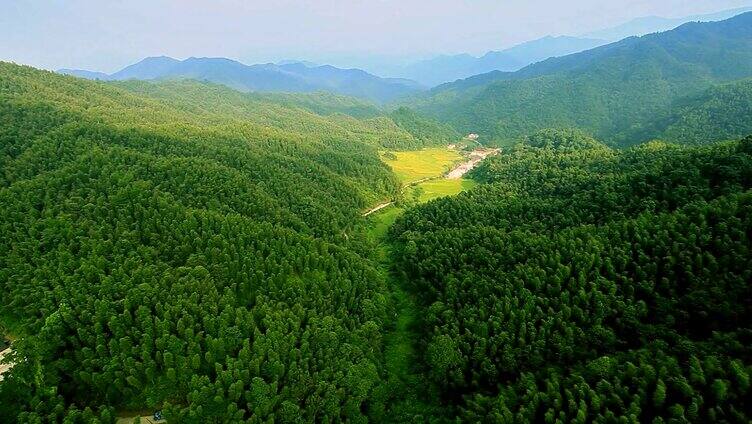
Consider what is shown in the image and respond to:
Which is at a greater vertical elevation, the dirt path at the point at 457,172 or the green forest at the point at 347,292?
the green forest at the point at 347,292

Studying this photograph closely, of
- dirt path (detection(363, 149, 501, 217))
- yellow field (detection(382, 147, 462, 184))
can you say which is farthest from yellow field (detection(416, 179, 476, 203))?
yellow field (detection(382, 147, 462, 184))

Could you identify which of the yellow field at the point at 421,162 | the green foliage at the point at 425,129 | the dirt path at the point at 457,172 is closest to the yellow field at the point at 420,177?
the yellow field at the point at 421,162

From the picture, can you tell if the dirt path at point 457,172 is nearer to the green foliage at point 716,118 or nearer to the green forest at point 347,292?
A: the green forest at point 347,292

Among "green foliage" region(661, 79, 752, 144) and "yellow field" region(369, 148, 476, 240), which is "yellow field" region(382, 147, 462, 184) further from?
"green foliage" region(661, 79, 752, 144)

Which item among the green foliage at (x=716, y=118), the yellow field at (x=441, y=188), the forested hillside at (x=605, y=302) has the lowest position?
the yellow field at (x=441, y=188)

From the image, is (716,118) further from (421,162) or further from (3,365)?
(3,365)

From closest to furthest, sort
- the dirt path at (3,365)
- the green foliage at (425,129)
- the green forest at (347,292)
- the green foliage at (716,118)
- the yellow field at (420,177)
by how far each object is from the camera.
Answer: the green forest at (347,292), the dirt path at (3,365), the yellow field at (420,177), the green foliage at (716,118), the green foliage at (425,129)

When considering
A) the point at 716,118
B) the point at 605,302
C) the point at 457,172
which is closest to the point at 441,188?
the point at 457,172
